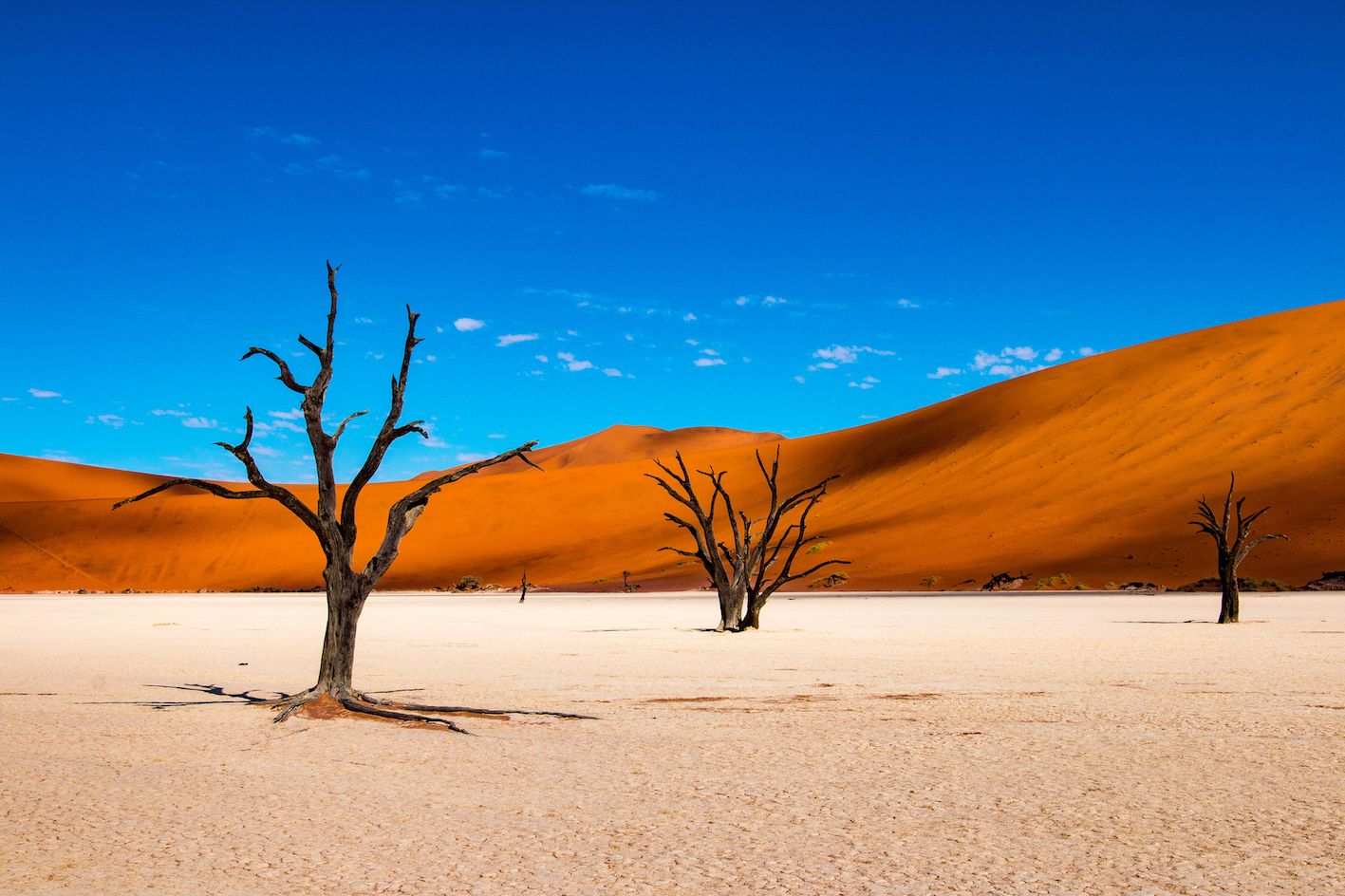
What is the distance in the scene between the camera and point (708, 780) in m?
7.13

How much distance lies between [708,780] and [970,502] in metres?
55.5

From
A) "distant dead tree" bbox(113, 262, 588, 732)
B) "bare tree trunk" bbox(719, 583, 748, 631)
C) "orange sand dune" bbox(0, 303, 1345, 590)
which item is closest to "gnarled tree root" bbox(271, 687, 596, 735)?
"distant dead tree" bbox(113, 262, 588, 732)

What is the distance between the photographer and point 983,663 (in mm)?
14773

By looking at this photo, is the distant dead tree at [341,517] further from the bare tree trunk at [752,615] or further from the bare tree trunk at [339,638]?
the bare tree trunk at [752,615]

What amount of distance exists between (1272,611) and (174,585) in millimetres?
66073

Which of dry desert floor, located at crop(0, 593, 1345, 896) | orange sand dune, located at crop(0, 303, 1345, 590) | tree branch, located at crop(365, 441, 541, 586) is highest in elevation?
orange sand dune, located at crop(0, 303, 1345, 590)

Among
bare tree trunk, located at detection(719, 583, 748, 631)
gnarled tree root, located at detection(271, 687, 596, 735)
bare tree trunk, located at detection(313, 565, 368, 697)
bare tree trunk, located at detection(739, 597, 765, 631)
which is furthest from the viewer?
bare tree trunk, located at detection(739, 597, 765, 631)

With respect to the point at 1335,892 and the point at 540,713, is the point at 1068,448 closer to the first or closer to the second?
the point at 540,713

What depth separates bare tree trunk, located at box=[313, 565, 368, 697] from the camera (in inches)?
408

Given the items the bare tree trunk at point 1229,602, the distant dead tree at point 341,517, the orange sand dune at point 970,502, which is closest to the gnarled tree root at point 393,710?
the distant dead tree at point 341,517

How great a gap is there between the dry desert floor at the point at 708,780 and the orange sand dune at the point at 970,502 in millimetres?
33954

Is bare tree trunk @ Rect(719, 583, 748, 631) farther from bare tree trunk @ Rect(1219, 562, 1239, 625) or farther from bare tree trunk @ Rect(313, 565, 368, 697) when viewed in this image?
bare tree trunk @ Rect(313, 565, 368, 697)

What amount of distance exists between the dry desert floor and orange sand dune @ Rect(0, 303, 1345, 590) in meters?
34.0

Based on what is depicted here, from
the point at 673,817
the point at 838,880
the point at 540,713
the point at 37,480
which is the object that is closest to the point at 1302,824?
the point at 838,880
